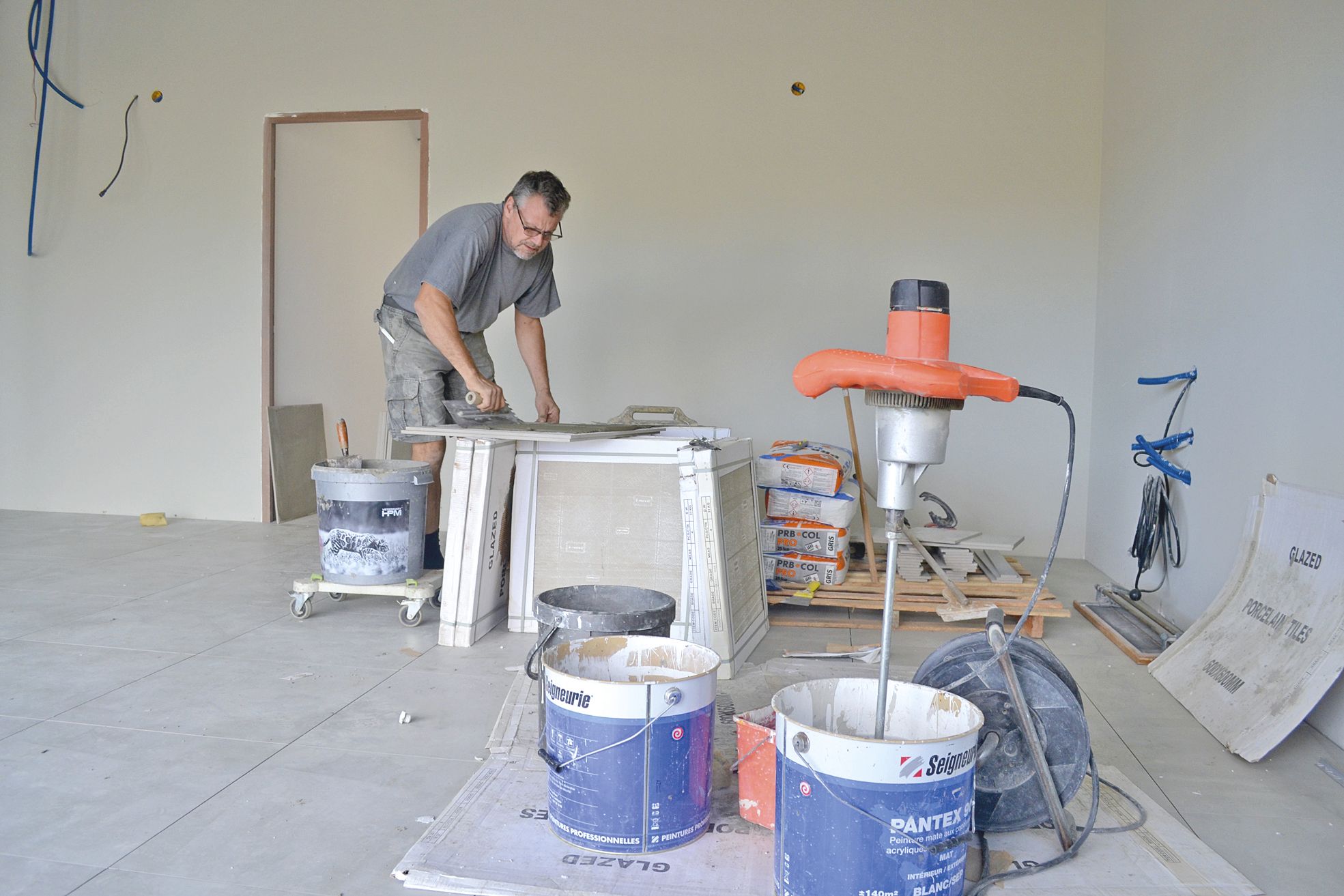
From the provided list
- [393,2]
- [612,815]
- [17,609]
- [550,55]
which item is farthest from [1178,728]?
[393,2]

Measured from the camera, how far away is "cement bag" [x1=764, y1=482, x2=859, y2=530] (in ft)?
11.2

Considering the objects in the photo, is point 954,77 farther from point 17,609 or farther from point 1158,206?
point 17,609

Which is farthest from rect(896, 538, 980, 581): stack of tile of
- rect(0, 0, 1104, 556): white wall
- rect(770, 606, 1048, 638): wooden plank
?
rect(0, 0, 1104, 556): white wall

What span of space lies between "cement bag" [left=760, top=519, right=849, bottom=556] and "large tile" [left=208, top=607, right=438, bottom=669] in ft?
4.04

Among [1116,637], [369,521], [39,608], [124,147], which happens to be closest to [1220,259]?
[1116,637]

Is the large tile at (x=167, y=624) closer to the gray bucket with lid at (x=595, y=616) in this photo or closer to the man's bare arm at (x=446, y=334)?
the man's bare arm at (x=446, y=334)

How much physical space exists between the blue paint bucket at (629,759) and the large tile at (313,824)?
1.08 feet

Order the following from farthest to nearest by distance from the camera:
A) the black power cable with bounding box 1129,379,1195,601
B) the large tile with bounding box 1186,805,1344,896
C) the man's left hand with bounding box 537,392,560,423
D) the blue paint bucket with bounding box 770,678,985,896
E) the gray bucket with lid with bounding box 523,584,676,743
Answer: the man's left hand with bounding box 537,392,560,423 → the black power cable with bounding box 1129,379,1195,601 → the gray bucket with lid with bounding box 523,584,676,743 → the large tile with bounding box 1186,805,1344,896 → the blue paint bucket with bounding box 770,678,985,896

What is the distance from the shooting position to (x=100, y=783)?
1.91 meters

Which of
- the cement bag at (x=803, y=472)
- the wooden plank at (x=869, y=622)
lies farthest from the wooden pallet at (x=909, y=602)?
the cement bag at (x=803, y=472)

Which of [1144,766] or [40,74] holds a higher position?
[40,74]

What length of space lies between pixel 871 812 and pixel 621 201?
3.96 metres

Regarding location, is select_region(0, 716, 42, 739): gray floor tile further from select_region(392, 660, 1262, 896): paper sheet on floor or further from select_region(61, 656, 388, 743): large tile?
select_region(392, 660, 1262, 896): paper sheet on floor

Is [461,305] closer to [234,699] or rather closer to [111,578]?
[234,699]
